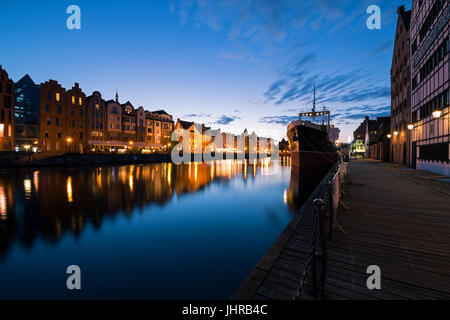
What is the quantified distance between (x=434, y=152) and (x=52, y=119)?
→ 64.2 metres

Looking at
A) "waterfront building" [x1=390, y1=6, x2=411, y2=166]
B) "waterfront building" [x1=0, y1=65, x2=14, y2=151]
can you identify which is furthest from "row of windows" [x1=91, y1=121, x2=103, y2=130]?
"waterfront building" [x1=390, y1=6, x2=411, y2=166]

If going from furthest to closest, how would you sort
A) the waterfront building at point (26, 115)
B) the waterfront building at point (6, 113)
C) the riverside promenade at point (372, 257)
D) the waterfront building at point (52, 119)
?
the waterfront building at point (26, 115)
the waterfront building at point (52, 119)
the waterfront building at point (6, 113)
the riverside promenade at point (372, 257)

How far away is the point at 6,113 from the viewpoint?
38875mm

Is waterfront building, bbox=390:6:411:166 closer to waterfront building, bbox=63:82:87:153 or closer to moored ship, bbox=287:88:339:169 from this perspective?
moored ship, bbox=287:88:339:169

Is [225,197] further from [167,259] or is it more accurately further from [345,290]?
[345,290]

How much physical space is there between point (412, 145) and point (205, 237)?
29.7 meters

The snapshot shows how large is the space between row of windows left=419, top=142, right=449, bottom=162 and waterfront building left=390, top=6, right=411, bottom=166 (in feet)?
21.6

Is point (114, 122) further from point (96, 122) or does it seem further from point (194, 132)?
point (194, 132)

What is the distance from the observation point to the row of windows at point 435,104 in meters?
17.0

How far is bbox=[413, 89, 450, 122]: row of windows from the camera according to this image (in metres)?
17.0

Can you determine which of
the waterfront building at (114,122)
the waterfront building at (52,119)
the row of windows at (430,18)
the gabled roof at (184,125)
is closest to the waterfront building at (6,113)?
the waterfront building at (52,119)

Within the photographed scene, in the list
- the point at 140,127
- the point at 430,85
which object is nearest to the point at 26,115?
the point at 140,127

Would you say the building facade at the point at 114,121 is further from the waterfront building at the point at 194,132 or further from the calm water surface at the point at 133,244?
the calm water surface at the point at 133,244

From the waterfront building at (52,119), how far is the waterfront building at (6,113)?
4475 mm
